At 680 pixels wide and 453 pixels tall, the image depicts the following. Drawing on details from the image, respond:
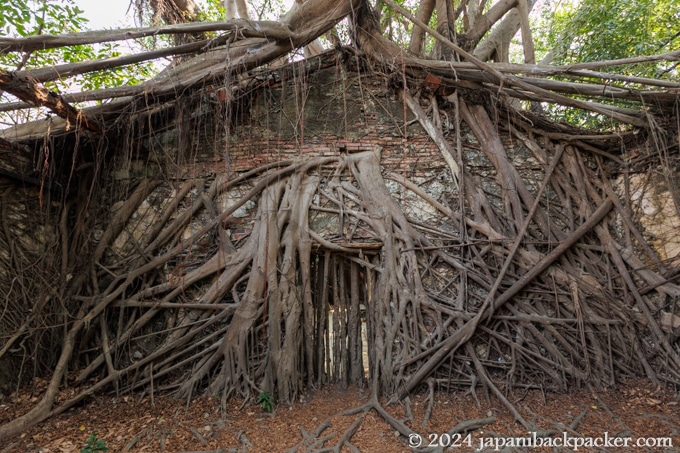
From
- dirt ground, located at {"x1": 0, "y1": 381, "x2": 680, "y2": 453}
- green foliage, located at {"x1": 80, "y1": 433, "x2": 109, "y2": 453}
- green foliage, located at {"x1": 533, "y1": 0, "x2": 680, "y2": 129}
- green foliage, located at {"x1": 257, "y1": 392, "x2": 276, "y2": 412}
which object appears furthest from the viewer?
green foliage, located at {"x1": 533, "y1": 0, "x2": 680, "y2": 129}

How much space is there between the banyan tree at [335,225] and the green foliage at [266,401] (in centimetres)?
7

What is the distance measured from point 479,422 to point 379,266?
1.60 m

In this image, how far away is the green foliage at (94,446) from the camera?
8.39 feet

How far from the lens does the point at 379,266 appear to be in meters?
3.78

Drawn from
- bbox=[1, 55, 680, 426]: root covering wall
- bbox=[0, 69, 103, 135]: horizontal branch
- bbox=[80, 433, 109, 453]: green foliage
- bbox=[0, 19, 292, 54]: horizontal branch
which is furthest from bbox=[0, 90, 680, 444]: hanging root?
bbox=[0, 19, 292, 54]: horizontal branch

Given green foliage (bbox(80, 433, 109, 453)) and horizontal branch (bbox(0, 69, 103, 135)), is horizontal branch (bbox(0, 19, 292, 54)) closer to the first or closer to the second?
horizontal branch (bbox(0, 69, 103, 135))

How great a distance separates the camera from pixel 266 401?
3.14m

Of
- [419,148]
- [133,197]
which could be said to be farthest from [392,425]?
[133,197]

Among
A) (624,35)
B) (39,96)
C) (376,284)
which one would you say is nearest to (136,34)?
(39,96)

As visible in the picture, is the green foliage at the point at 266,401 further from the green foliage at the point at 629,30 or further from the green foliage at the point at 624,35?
the green foliage at the point at 629,30

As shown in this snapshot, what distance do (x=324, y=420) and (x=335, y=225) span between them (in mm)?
1830

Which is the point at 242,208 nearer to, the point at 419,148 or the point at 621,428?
the point at 419,148

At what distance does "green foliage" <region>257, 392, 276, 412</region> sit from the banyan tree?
7 cm

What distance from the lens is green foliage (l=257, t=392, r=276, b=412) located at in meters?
3.12
